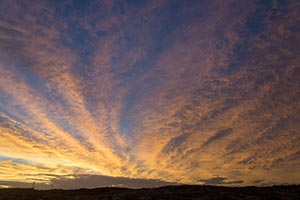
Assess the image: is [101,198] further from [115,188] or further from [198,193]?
[115,188]

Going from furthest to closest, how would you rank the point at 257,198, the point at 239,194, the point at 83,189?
1. the point at 83,189
2. the point at 239,194
3. the point at 257,198

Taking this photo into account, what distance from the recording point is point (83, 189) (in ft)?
139

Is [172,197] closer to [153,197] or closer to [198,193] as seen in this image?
[153,197]

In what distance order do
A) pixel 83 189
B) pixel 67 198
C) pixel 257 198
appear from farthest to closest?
pixel 83 189 → pixel 67 198 → pixel 257 198

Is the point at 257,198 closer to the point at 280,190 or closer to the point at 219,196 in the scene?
the point at 219,196

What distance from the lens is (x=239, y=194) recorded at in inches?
1122

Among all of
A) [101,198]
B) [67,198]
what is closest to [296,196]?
[101,198]

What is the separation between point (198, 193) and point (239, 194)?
425cm

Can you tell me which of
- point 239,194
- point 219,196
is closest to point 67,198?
point 219,196

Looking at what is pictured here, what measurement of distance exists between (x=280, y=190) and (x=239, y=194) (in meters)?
5.46

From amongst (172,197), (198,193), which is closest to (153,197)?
(172,197)

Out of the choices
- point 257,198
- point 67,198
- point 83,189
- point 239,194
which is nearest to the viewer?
point 257,198

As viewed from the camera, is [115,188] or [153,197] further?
[115,188]

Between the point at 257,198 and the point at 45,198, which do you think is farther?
the point at 45,198
